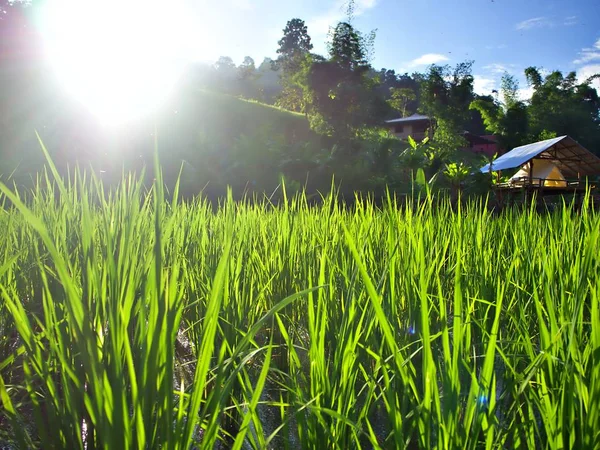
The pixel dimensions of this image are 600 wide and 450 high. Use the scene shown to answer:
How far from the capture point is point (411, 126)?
30156 millimetres

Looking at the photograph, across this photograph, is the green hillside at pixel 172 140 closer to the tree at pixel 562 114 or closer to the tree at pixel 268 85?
the tree at pixel 268 85

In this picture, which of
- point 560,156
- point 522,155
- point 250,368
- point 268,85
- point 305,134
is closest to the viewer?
point 250,368

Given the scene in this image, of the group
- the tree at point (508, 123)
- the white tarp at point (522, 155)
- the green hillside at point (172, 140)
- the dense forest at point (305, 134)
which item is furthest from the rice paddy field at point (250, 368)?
the tree at point (508, 123)

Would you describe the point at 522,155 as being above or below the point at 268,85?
below

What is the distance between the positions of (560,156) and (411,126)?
17589 millimetres

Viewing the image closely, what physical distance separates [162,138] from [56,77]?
323 centimetres

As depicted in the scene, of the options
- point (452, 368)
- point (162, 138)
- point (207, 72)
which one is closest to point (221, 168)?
point (162, 138)

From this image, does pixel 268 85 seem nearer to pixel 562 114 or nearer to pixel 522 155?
pixel 562 114

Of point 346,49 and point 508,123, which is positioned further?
point 508,123

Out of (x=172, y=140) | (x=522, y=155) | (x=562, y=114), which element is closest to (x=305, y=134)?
(x=172, y=140)

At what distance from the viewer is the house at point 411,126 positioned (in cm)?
2921

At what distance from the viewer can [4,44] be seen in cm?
1264

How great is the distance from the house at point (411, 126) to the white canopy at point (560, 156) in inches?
637

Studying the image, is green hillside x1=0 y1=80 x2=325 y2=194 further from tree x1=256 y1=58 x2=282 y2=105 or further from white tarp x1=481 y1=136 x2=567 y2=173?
tree x1=256 y1=58 x2=282 y2=105
